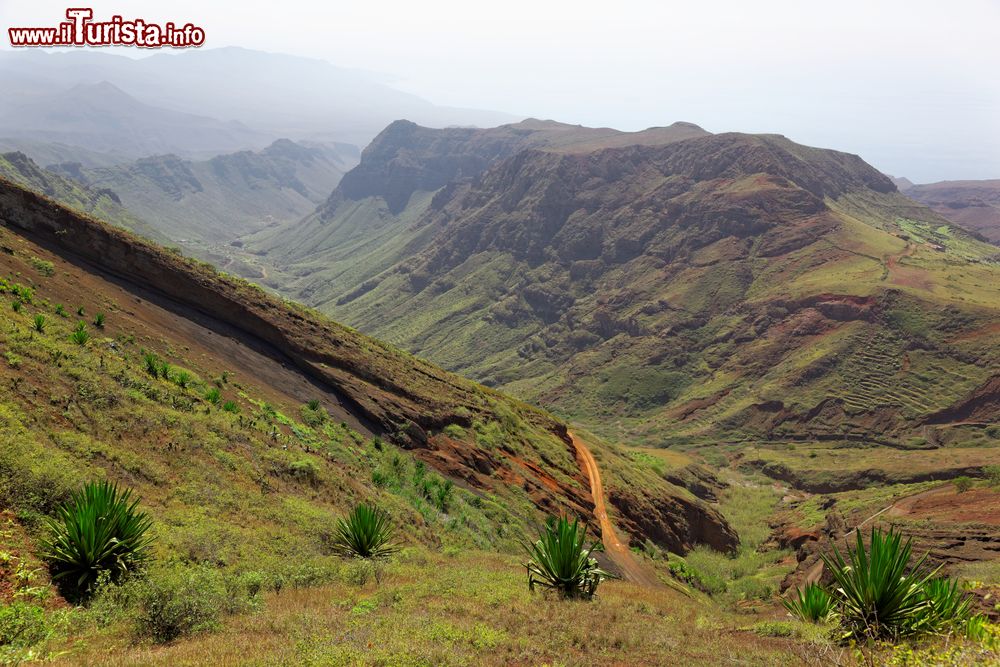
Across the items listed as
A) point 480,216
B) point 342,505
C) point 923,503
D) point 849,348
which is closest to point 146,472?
point 342,505

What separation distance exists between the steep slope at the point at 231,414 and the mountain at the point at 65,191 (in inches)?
5013

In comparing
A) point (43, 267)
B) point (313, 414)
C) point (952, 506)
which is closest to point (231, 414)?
point (313, 414)

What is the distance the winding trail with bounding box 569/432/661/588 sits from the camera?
23.2 meters

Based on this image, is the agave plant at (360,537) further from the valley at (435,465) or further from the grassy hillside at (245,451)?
the grassy hillside at (245,451)

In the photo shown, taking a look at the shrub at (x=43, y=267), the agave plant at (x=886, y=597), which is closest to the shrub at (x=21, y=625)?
the agave plant at (x=886, y=597)

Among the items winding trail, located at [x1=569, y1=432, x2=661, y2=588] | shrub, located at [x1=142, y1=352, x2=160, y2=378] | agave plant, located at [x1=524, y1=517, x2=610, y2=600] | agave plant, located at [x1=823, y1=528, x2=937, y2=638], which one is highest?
agave plant, located at [x1=823, y1=528, x2=937, y2=638]

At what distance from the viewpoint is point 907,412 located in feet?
234

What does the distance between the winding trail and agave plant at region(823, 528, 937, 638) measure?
12.3 m

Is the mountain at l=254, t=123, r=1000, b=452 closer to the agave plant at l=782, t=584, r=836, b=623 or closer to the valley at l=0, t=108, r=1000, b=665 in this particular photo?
the valley at l=0, t=108, r=1000, b=665

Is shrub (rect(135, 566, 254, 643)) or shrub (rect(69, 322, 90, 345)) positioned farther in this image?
shrub (rect(69, 322, 90, 345))

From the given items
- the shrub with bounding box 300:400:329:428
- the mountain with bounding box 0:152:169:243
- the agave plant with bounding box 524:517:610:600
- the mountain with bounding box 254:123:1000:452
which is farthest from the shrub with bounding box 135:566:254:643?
the mountain with bounding box 0:152:169:243

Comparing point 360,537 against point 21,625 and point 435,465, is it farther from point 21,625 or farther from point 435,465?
point 435,465

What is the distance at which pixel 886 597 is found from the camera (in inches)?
346

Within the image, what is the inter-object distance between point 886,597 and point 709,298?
113m
